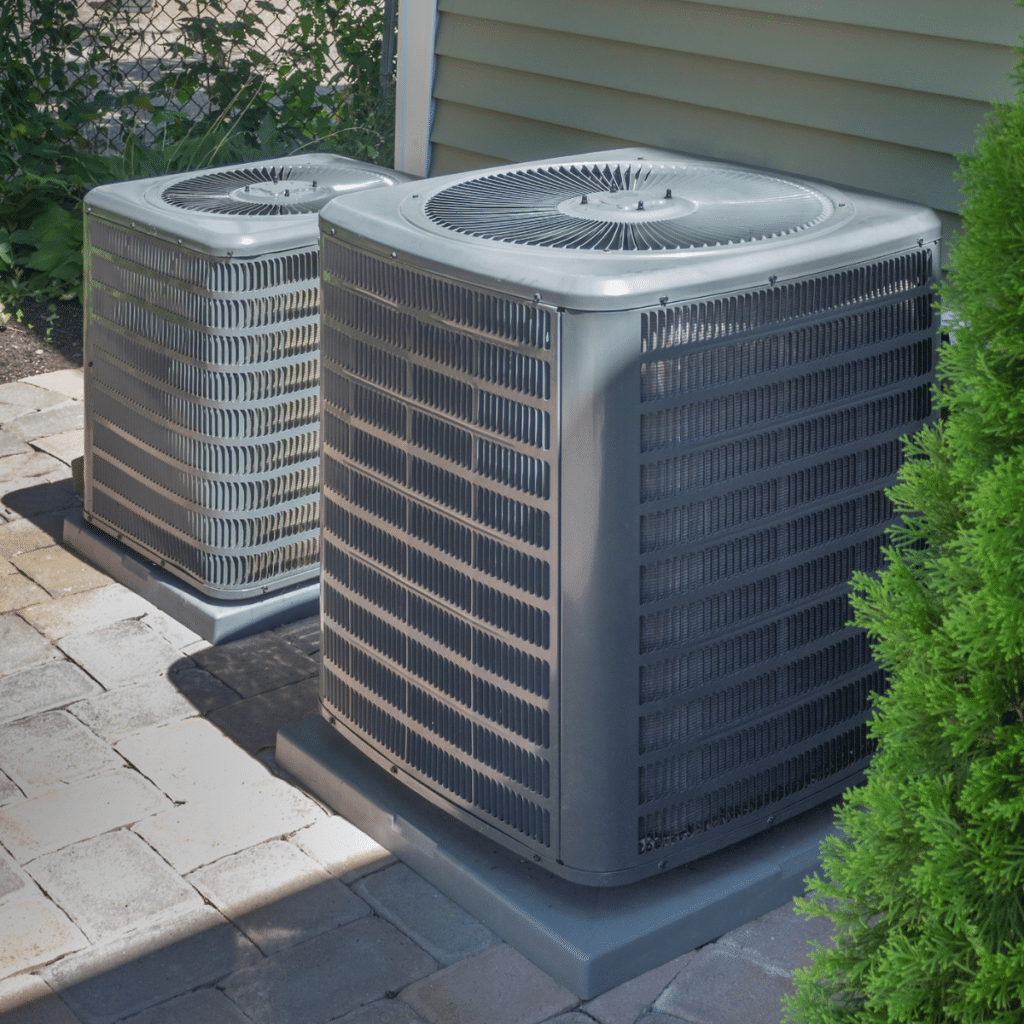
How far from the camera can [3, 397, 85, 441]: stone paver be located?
5199 mm

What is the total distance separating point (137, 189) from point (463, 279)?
6.07 ft

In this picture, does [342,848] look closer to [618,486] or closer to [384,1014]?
[384,1014]

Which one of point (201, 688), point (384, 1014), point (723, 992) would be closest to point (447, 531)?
point (384, 1014)

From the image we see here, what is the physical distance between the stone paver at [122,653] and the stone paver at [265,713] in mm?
296

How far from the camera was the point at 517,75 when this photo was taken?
4219 millimetres

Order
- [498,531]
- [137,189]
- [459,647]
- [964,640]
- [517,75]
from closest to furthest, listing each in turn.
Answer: [964,640] → [498,531] → [459,647] → [137,189] → [517,75]

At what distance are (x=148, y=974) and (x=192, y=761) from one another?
2.44 feet

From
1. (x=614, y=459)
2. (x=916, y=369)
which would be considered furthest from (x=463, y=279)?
(x=916, y=369)

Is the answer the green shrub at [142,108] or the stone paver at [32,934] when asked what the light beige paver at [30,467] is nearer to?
the green shrub at [142,108]

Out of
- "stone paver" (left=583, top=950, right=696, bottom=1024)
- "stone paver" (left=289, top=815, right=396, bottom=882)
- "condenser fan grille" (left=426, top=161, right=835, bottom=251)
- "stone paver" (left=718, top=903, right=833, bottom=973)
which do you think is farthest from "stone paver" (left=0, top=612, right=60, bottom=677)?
"stone paver" (left=718, top=903, right=833, bottom=973)

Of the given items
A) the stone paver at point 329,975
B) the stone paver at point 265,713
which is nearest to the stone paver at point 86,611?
the stone paver at point 265,713

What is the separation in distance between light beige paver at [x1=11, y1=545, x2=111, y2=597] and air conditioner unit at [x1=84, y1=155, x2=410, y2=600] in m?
0.20

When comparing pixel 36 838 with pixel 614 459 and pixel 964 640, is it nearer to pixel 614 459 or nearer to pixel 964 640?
pixel 614 459

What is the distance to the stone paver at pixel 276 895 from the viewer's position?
2.68 meters
